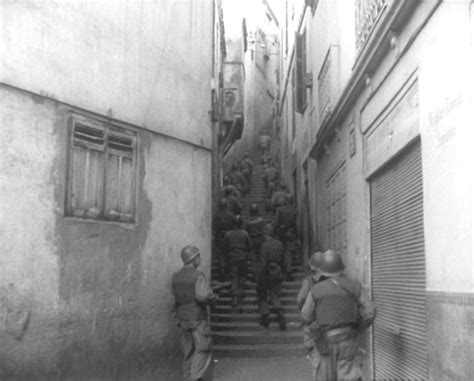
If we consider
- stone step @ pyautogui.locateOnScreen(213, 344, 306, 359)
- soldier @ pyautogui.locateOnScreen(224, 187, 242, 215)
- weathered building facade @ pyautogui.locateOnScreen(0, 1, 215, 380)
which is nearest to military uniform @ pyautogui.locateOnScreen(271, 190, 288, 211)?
soldier @ pyautogui.locateOnScreen(224, 187, 242, 215)

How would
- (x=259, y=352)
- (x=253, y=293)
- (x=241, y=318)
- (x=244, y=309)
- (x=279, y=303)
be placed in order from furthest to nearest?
(x=253, y=293), (x=244, y=309), (x=241, y=318), (x=279, y=303), (x=259, y=352)

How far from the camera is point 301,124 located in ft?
55.8

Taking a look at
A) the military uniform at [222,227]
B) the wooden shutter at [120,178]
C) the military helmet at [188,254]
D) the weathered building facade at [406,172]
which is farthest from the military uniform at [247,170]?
the military helmet at [188,254]

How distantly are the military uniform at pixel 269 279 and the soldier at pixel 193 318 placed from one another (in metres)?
3.24

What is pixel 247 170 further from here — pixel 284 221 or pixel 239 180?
pixel 284 221

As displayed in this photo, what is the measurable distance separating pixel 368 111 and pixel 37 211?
450 centimetres

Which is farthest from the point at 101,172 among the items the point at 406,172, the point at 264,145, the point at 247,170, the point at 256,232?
the point at 264,145

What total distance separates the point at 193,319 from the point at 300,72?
9.62 m

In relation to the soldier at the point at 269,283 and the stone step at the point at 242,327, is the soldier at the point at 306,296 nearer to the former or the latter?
the soldier at the point at 269,283

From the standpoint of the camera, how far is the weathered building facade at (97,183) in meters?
6.28

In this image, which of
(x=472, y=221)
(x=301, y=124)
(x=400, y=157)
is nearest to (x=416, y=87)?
(x=400, y=157)

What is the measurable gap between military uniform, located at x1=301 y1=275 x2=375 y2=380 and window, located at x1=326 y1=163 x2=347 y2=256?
13.7 ft

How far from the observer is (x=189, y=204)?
886 cm

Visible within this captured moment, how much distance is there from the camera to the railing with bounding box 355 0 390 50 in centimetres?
738
